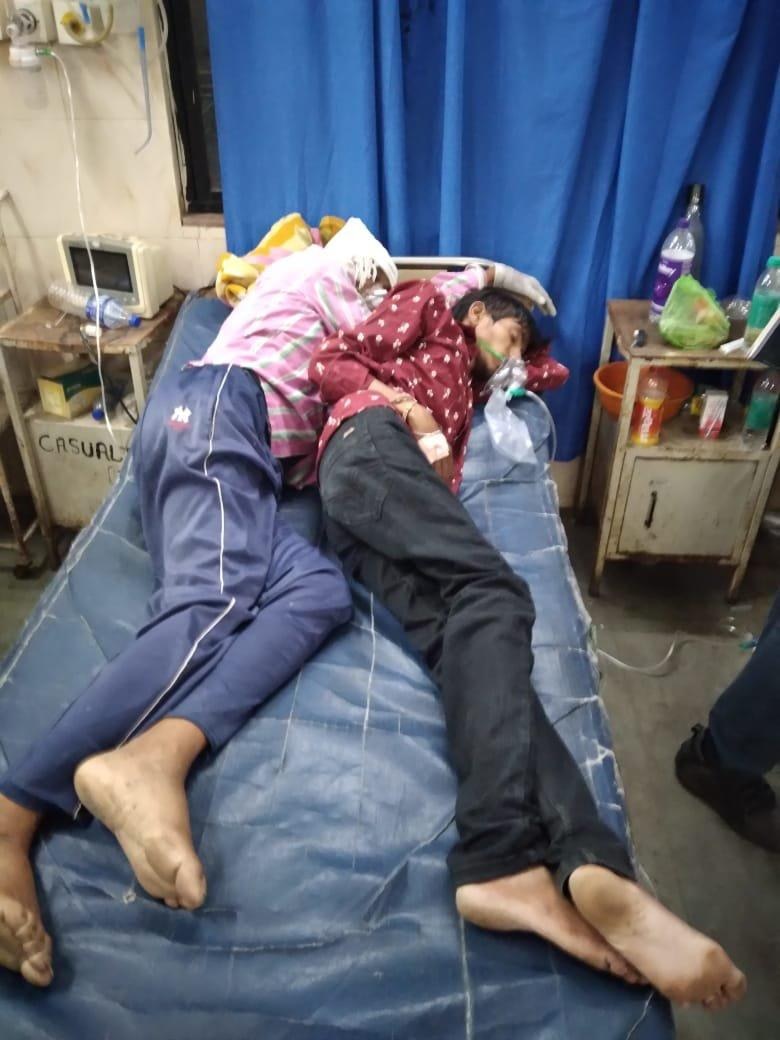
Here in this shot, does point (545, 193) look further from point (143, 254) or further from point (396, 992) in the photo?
point (396, 992)

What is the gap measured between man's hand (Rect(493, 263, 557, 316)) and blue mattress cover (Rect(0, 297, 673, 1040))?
996 millimetres

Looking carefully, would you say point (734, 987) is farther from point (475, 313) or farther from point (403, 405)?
point (475, 313)

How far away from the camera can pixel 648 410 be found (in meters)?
1.99

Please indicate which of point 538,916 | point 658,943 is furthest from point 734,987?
point 538,916

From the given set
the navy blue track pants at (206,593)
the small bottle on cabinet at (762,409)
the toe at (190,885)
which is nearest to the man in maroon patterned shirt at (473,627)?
the navy blue track pants at (206,593)

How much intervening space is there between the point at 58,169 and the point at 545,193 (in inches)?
52.8

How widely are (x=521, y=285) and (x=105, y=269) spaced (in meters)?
1.13

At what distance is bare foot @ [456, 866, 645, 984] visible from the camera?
90 centimetres

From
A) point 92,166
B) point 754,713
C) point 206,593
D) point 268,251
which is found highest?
point 92,166

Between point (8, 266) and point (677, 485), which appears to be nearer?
point (677, 485)

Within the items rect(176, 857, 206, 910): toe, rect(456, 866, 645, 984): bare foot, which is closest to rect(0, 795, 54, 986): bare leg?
rect(176, 857, 206, 910): toe

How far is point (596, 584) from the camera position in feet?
7.45

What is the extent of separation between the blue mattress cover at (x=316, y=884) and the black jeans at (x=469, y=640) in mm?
67

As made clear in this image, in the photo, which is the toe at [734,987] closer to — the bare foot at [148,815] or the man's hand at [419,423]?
the bare foot at [148,815]
